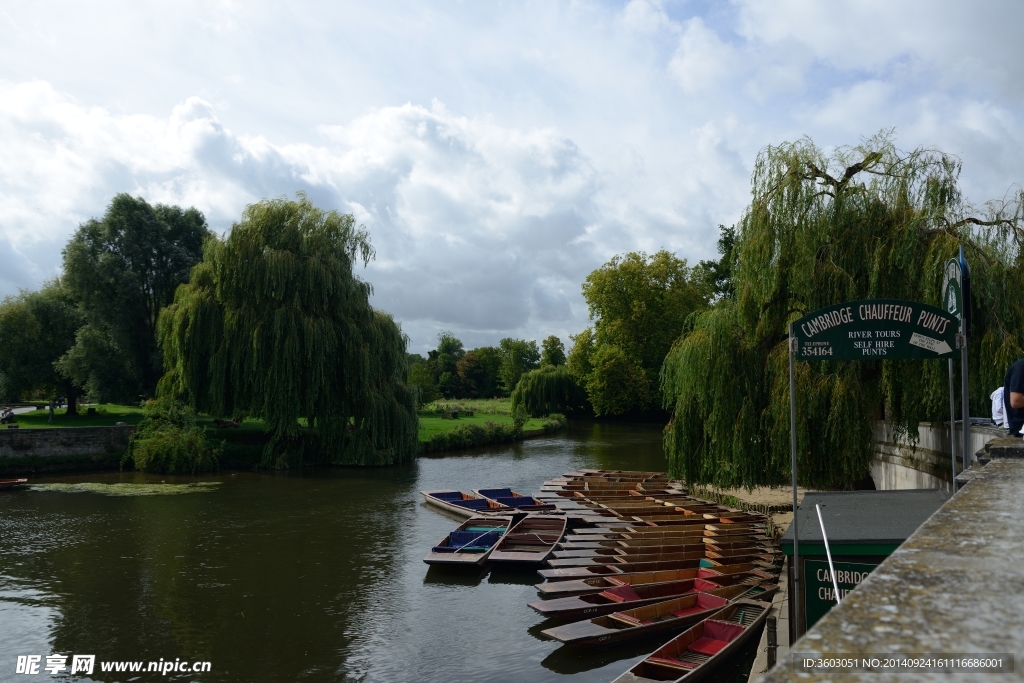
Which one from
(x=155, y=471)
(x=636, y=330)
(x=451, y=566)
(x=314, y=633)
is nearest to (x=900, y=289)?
(x=451, y=566)

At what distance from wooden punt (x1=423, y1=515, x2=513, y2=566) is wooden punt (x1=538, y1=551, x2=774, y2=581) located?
5.68 ft

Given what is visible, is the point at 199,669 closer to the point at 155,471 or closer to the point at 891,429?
the point at 891,429

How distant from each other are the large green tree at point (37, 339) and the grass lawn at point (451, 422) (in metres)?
14.8

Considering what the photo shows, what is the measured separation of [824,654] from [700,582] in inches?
403

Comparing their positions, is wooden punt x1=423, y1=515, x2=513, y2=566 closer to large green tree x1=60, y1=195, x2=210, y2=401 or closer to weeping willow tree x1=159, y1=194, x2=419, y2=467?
weeping willow tree x1=159, y1=194, x2=419, y2=467

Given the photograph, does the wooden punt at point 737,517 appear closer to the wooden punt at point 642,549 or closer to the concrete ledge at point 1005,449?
the wooden punt at point 642,549

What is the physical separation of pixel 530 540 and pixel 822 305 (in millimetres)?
6993

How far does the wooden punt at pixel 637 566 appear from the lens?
12.2m

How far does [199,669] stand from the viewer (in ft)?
31.1

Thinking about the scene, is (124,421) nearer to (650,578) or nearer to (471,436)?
(471,436)

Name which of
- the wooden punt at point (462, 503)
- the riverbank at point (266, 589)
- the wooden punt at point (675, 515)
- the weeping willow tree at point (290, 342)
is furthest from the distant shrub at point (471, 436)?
the wooden punt at point (675, 515)

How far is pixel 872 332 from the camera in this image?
6031mm

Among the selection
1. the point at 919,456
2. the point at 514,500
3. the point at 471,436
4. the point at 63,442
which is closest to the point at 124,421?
the point at 63,442

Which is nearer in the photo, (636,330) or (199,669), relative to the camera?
(199,669)
